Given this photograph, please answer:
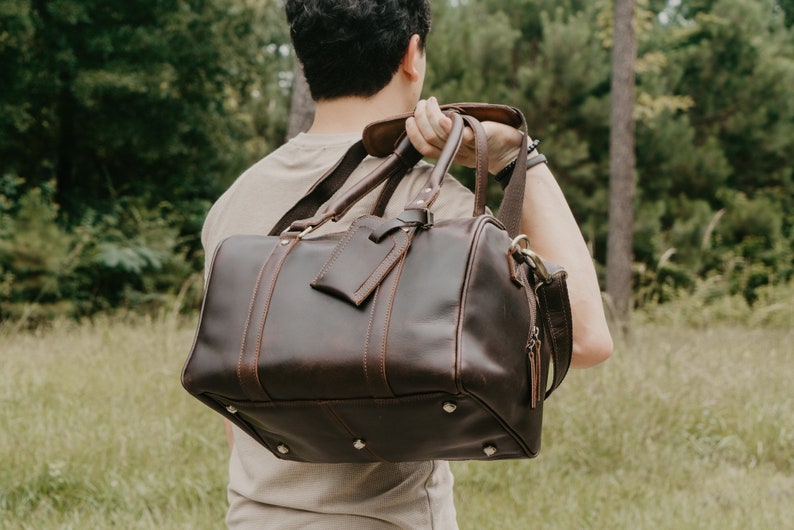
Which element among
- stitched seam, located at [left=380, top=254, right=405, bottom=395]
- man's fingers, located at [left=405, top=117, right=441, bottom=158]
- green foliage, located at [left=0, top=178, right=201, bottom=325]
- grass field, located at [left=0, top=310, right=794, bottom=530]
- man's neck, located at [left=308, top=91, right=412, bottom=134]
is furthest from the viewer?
green foliage, located at [left=0, top=178, right=201, bottom=325]

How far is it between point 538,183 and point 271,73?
16.6 metres

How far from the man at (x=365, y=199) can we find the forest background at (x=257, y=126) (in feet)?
32.4

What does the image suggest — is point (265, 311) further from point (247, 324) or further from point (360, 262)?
point (360, 262)

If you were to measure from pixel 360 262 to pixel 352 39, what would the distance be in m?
0.44

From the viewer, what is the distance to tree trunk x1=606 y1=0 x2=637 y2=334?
30.3 feet

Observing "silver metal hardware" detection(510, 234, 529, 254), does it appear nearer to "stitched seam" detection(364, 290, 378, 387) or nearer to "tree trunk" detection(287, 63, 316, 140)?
"stitched seam" detection(364, 290, 378, 387)

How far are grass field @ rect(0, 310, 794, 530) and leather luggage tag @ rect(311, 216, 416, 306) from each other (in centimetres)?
254

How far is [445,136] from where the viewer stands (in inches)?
50.3

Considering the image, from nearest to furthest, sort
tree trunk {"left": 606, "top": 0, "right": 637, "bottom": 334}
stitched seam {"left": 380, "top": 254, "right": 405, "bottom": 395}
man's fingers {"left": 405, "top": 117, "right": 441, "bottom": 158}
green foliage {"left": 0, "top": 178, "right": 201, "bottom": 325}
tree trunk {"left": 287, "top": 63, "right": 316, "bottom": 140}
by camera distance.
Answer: stitched seam {"left": 380, "top": 254, "right": 405, "bottom": 395}, man's fingers {"left": 405, "top": 117, "right": 441, "bottom": 158}, tree trunk {"left": 287, "top": 63, "right": 316, "bottom": 140}, tree trunk {"left": 606, "top": 0, "right": 637, "bottom": 334}, green foliage {"left": 0, "top": 178, "right": 201, "bottom": 325}

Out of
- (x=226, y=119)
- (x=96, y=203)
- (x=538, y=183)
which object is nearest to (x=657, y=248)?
(x=226, y=119)

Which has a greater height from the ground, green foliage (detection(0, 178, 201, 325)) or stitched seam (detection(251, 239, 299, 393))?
stitched seam (detection(251, 239, 299, 393))

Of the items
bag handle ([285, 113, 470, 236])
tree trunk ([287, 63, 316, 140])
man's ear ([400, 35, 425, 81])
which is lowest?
tree trunk ([287, 63, 316, 140])

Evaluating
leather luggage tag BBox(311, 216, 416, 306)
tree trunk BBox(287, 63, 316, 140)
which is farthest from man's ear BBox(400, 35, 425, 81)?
tree trunk BBox(287, 63, 316, 140)

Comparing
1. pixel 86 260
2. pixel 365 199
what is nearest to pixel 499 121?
pixel 365 199
